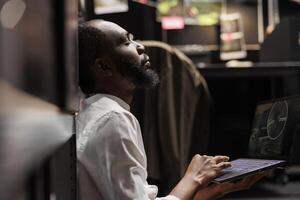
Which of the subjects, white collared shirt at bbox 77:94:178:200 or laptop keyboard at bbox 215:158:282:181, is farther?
laptop keyboard at bbox 215:158:282:181

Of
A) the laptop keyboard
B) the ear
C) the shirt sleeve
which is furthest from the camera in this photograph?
the ear

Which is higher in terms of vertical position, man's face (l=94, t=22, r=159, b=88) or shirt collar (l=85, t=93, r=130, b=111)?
man's face (l=94, t=22, r=159, b=88)

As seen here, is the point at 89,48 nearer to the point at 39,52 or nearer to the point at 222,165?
the point at 222,165

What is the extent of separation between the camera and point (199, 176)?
128cm

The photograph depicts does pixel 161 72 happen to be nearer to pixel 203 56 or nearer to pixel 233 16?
pixel 203 56

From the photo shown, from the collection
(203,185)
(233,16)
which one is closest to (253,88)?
(203,185)

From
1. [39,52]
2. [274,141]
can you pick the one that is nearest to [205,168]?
[274,141]

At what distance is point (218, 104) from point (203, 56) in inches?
41.4

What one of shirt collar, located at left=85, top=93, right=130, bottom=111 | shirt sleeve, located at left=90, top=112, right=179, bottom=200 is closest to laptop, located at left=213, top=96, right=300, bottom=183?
shirt sleeve, located at left=90, top=112, right=179, bottom=200

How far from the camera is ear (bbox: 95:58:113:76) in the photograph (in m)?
1.34

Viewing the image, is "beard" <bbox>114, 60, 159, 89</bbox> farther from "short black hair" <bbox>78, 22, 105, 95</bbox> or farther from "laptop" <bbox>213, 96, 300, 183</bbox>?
"laptop" <bbox>213, 96, 300, 183</bbox>

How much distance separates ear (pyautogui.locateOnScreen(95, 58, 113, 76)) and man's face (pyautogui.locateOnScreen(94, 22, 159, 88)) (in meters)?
0.02

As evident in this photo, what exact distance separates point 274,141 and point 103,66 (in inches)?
19.5

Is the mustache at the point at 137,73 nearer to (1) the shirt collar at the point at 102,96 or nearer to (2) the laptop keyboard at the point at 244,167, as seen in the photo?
(1) the shirt collar at the point at 102,96
